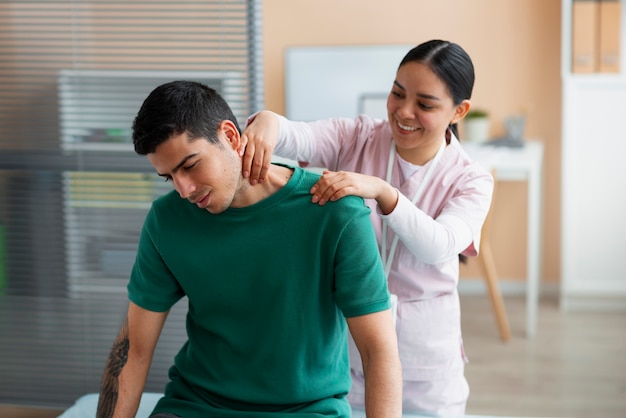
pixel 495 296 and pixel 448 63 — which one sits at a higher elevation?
pixel 448 63

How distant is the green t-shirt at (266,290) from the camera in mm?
1559

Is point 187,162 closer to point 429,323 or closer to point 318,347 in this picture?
point 318,347

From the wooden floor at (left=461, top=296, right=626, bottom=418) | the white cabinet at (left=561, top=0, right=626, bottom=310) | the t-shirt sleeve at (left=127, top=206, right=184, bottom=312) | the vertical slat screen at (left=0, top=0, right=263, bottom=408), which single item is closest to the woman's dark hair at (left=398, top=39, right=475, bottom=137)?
the t-shirt sleeve at (left=127, top=206, right=184, bottom=312)

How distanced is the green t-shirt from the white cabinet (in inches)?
103

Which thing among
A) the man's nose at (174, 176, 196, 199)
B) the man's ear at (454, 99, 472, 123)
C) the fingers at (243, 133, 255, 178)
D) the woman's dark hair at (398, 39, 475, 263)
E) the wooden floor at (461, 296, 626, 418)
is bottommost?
the wooden floor at (461, 296, 626, 418)

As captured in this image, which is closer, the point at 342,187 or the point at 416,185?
the point at 342,187

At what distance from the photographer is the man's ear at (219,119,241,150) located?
4.93 feet

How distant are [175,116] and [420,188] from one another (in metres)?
0.60

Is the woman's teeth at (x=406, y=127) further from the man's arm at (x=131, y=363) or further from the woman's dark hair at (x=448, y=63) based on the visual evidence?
the man's arm at (x=131, y=363)

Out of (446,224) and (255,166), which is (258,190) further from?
(446,224)

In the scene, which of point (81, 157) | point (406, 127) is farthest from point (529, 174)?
point (406, 127)

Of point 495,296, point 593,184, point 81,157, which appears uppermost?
point 81,157

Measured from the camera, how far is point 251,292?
1599 millimetres

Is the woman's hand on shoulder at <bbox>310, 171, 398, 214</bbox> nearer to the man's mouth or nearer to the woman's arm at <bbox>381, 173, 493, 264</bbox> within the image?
the woman's arm at <bbox>381, 173, 493, 264</bbox>
